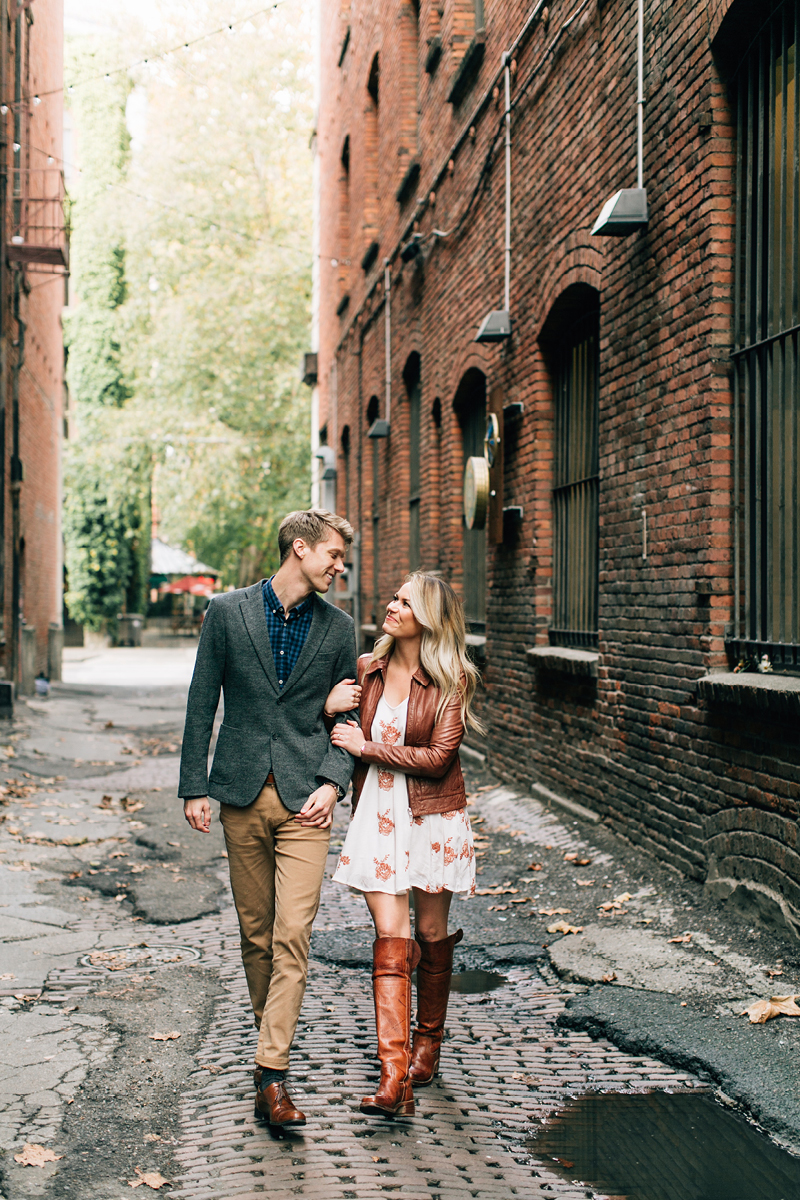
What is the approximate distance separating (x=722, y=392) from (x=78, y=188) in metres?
37.8

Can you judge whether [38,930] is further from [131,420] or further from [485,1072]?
[131,420]

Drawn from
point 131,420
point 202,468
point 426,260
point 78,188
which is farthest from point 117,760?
point 78,188

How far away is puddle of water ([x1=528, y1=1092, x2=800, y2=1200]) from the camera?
10.4 feet

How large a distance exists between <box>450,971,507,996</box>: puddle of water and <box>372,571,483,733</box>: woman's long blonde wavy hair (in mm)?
1683

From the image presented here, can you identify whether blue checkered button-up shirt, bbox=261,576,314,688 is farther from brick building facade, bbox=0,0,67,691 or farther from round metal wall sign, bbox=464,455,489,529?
brick building facade, bbox=0,0,67,691

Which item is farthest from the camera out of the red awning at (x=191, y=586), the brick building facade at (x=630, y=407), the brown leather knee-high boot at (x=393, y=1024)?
the red awning at (x=191, y=586)

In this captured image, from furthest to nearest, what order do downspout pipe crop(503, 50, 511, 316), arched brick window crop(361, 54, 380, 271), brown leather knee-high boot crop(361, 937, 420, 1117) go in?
arched brick window crop(361, 54, 380, 271) → downspout pipe crop(503, 50, 511, 316) → brown leather knee-high boot crop(361, 937, 420, 1117)

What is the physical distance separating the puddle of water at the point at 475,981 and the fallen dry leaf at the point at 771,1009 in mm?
1161

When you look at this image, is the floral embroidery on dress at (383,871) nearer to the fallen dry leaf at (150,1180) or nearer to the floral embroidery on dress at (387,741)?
the floral embroidery on dress at (387,741)

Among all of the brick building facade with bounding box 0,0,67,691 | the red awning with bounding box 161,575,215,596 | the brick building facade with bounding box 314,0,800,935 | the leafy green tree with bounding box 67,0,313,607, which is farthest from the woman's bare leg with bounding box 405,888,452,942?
the red awning with bounding box 161,575,215,596

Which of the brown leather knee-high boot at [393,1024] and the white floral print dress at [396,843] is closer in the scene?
the brown leather knee-high boot at [393,1024]

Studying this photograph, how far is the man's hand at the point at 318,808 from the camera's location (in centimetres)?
367

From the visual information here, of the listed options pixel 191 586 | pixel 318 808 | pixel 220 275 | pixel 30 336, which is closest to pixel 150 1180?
pixel 318 808

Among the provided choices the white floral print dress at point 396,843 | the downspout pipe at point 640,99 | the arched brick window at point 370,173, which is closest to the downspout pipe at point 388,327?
the arched brick window at point 370,173
